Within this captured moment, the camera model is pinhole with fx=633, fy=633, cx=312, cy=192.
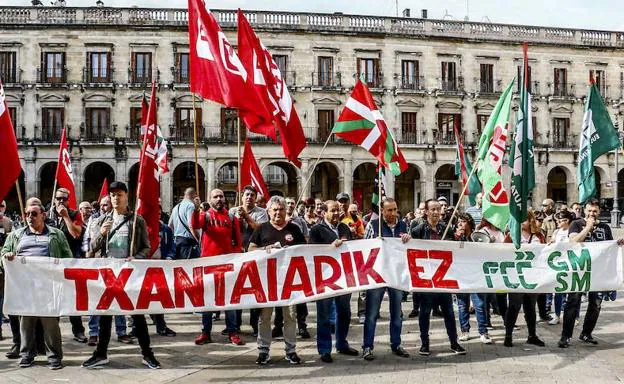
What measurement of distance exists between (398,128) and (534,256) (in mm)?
29394

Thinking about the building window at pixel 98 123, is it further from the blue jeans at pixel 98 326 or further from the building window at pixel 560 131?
the blue jeans at pixel 98 326

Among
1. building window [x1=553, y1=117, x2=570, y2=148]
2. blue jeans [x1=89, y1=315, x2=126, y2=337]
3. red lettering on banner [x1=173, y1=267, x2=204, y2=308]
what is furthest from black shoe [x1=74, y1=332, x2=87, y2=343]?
building window [x1=553, y1=117, x2=570, y2=148]

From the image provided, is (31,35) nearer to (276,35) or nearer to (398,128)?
(276,35)

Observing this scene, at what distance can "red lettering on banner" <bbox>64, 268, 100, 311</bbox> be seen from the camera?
22.6ft

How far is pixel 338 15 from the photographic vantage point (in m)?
36.1

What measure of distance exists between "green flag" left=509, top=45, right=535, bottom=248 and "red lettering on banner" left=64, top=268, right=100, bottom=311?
16.1 ft

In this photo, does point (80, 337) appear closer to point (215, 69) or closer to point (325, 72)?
point (215, 69)

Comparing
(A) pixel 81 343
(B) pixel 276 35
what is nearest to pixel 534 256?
(A) pixel 81 343

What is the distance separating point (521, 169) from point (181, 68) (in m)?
29.3

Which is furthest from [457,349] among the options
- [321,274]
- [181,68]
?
[181,68]

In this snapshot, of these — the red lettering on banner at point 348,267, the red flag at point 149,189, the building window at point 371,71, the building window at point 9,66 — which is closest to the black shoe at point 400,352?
the red lettering on banner at point 348,267

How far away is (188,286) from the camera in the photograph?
7137mm

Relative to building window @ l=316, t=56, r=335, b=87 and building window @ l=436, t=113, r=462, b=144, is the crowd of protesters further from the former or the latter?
building window @ l=436, t=113, r=462, b=144

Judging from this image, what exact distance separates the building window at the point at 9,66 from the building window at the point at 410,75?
2128 centimetres
